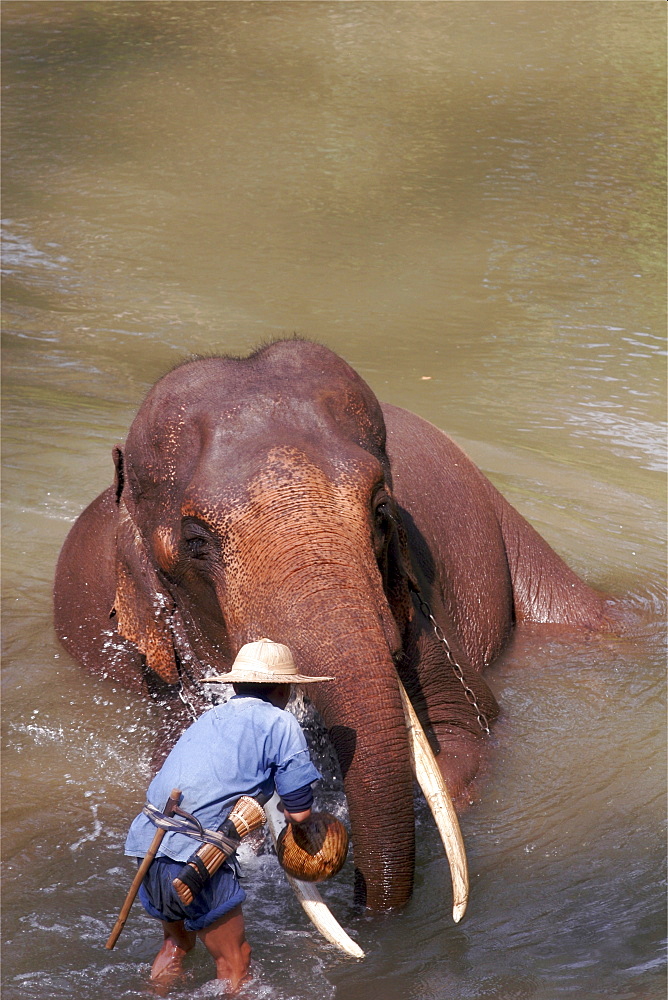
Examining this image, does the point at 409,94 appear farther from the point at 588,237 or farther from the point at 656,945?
the point at 656,945

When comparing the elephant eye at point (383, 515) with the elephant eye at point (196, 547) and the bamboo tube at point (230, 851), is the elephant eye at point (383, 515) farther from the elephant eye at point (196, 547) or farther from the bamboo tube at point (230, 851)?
the bamboo tube at point (230, 851)

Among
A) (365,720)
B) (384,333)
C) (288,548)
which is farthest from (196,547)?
(384,333)

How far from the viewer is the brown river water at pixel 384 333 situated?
3609mm

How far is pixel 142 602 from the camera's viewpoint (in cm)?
420

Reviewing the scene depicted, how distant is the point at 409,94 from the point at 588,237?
15.3ft

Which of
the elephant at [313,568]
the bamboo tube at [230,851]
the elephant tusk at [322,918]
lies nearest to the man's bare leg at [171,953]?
the bamboo tube at [230,851]

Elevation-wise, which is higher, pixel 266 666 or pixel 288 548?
pixel 288 548

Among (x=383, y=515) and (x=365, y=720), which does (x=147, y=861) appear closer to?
(x=365, y=720)

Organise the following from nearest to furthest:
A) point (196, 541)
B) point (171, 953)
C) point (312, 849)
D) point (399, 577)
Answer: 1. point (312, 849)
2. point (171, 953)
3. point (196, 541)
4. point (399, 577)

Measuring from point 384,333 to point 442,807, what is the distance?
6.60 meters

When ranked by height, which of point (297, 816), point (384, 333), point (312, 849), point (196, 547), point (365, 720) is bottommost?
point (384, 333)

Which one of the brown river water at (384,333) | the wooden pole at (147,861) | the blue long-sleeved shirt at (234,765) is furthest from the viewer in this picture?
the brown river water at (384,333)

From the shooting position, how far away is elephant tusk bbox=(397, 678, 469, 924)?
3197mm

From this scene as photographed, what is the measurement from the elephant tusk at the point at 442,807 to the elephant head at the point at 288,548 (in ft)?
0.34
